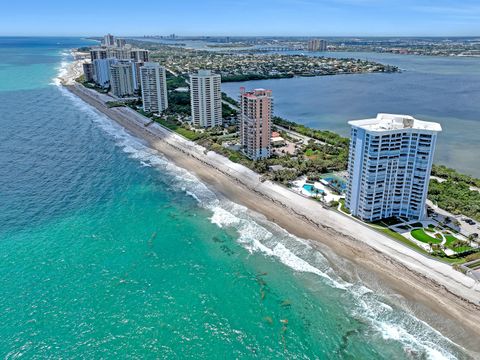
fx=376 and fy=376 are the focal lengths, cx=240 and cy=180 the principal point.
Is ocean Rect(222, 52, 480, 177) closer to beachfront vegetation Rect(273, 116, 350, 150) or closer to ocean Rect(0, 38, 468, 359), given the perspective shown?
beachfront vegetation Rect(273, 116, 350, 150)

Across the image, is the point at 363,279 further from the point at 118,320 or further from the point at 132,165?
the point at 132,165

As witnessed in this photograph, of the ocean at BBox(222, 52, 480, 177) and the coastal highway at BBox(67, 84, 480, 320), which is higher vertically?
the ocean at BBox(222, 52, 480, 177)

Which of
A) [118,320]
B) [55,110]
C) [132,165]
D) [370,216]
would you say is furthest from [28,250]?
[55,110]

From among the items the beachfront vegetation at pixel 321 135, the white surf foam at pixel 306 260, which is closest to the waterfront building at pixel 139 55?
the beachfront vegetation at pixel 321 135

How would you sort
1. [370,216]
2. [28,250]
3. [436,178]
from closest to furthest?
[28,250]
[370,216]
[436,178]

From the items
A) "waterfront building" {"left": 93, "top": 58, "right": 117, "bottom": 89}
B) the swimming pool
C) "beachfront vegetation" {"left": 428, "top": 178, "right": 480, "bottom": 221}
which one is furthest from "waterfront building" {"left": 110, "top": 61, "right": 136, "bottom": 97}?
"beachfront vegetation" {"left": 428, "top": 178, "right": 480, "bottom": 221}

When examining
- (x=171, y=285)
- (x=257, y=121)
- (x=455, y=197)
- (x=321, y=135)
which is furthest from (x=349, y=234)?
(x=321, y=135)
